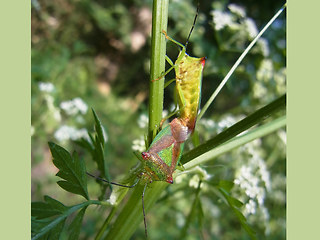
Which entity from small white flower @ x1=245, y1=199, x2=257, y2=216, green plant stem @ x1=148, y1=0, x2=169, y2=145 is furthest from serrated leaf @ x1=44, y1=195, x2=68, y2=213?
small white flower @ x1=245, y1=199, x2=257, y2=216

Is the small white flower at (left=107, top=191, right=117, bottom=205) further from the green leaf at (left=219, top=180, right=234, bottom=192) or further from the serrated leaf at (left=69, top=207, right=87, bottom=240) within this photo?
the green leaf at (left=219, top=180, right=234, bottom=192)

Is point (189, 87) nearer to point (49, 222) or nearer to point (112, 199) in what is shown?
point (112, 199)

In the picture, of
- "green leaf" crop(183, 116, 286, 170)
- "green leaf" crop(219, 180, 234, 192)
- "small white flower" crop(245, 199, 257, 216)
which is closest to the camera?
"green leaf" crop(183, 116, 286, 170)

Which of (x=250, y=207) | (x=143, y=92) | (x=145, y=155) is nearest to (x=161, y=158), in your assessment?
(x=145, y=155)

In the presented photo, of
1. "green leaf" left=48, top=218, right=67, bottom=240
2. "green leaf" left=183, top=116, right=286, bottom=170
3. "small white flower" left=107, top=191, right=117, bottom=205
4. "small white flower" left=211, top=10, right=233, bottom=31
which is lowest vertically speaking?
"green leaf" left=48, top=218, right=67, bottom=240

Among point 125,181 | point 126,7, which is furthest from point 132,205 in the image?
point 126,7

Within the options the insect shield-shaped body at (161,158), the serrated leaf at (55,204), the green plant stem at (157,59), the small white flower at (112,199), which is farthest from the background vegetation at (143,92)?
the green plant stem at (157,59)

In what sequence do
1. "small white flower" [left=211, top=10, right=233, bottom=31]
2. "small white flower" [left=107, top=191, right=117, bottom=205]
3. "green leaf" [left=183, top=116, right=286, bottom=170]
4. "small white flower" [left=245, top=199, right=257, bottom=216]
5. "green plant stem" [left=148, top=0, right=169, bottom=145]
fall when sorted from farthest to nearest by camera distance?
1. "small white flower" [left=211, top=10, right=233, bottom=31]
2. "small white flower" [left=245, top=199, right=257, bottom=216]
3. "small white flower" [left=107, top=191, right=117, bottom=205]
4. "green plant stem" [left=148, top=0, right=169, bottom=145]
5. "green leaf" [left=183, top=116, right=286, bottom=170]
